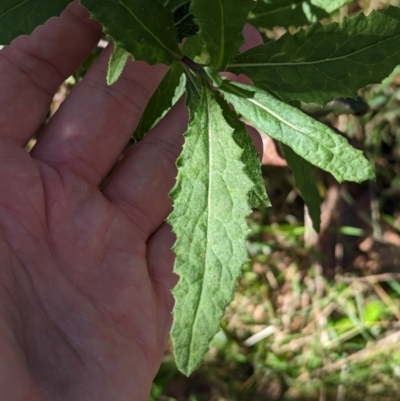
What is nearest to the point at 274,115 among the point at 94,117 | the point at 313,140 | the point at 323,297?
the point at 313,140

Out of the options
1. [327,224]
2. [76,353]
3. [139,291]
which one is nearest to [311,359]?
[327,224]

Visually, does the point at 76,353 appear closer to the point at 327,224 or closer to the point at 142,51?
the point at 142,51

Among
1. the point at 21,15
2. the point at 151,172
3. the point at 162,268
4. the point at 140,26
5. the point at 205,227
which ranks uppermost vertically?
the point at 21,15

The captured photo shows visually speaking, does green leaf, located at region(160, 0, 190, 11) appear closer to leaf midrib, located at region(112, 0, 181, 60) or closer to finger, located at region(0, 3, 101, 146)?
leaf midrib, located at region(112, 0, 181, 60)

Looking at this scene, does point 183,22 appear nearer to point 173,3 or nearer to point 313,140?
point 173,3

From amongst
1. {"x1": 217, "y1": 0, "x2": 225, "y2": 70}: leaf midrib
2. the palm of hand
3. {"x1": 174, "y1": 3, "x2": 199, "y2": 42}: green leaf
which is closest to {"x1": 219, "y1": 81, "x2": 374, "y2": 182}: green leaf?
{"x1": 217, "y1": 0, "x2": 225, "y2": 70}: leaf midrib

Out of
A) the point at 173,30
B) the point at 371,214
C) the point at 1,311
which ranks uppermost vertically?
the point at 173,30

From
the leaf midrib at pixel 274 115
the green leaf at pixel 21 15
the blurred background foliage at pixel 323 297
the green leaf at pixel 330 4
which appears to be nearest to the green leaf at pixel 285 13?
the green leaf at pixel 330 4
